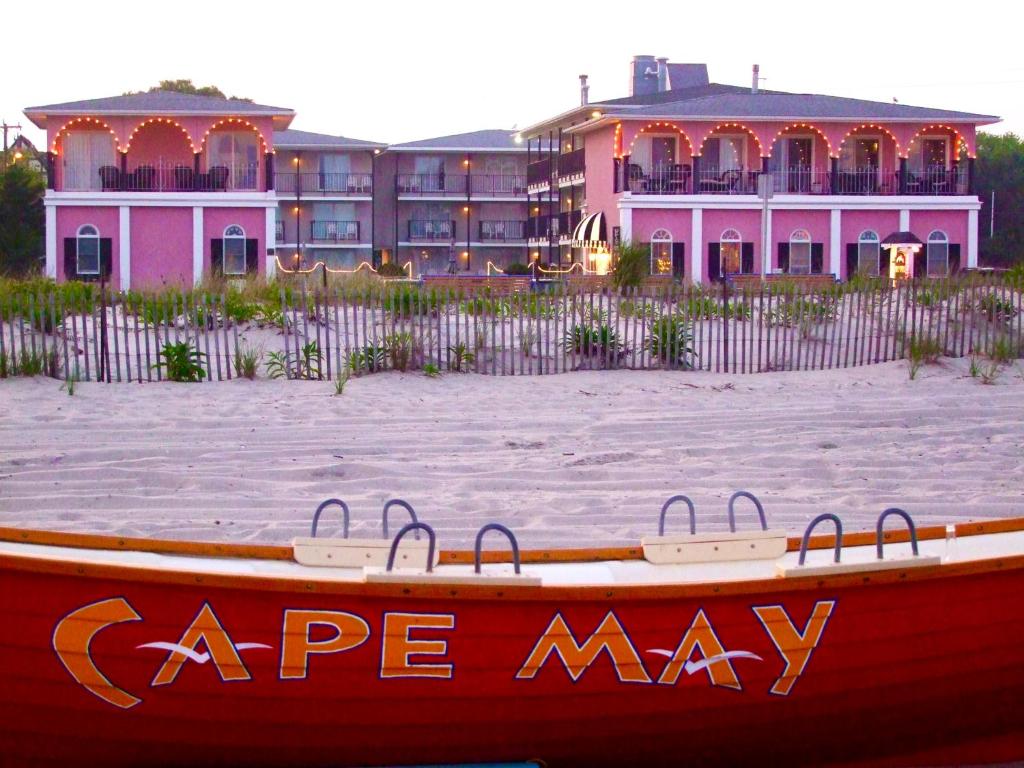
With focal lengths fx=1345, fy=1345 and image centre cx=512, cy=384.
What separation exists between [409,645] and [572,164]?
149 ft

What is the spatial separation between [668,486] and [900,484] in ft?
5.66

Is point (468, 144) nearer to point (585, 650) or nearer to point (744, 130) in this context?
point (744, 130)

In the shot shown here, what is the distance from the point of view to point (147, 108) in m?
40.1

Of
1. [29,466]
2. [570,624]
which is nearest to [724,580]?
[570,624]

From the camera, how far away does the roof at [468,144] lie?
190 feet

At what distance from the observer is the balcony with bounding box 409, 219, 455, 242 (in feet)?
191

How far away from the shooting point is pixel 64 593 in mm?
5035

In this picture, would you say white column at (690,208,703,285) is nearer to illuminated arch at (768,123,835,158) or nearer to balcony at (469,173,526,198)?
illuminated arch at (768,123,835,158)

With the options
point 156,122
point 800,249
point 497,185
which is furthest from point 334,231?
point 800,249

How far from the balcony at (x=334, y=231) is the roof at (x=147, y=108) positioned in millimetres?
15158

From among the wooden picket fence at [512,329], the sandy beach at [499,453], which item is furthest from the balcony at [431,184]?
the sandy beach at [499,453]

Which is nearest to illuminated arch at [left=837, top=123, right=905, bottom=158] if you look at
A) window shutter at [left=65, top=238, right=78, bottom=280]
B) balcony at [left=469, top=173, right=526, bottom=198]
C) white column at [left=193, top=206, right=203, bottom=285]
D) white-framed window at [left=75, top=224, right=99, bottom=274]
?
balcony at [left=469, top=173, right=526, bottom=198]

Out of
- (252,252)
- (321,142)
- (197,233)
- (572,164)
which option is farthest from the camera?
(321,142)

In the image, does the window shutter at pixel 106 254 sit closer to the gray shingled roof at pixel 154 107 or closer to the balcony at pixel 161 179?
the balcony at pixel 161 179
